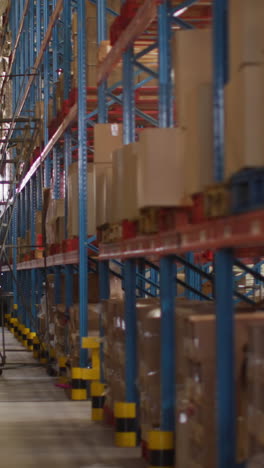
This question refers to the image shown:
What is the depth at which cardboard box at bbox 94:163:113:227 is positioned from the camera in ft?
31.3

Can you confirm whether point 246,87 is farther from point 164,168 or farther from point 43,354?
point 43,354

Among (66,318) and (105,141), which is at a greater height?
(105,141)

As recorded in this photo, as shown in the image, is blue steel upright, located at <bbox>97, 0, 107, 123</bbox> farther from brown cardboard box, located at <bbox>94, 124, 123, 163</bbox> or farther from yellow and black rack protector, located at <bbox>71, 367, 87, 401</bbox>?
yellow and black rack protector, located at <bbox>71, 367, 87, 401</bbox>

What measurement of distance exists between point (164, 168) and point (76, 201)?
17.6ft

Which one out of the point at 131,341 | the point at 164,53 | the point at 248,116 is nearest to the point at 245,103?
the point at 248,116

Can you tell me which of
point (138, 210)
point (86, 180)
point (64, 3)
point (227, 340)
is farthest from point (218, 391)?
point (64, 3)

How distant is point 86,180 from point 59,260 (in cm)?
299

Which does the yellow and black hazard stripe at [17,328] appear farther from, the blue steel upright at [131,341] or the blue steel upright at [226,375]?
the blue steel upright at [226,375]

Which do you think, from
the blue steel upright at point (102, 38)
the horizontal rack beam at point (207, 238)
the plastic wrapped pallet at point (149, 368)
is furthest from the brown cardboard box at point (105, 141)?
the plastic wrapped pallet at point (149, 368)

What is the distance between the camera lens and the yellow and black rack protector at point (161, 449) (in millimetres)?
6719

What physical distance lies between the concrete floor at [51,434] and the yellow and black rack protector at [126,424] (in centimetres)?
10

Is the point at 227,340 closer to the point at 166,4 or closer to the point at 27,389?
the point at 166,4

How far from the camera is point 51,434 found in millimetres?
9336

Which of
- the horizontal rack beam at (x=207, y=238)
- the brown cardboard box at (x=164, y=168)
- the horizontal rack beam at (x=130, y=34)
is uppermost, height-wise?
the horizontal rack beam at (x=130, y=34)
